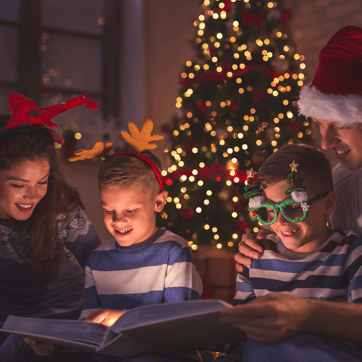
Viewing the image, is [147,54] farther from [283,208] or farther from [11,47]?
[283,208]

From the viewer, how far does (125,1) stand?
413 cm

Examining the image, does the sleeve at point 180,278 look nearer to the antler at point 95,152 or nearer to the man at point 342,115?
the man at point 342,115

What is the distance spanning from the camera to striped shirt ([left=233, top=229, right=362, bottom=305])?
1118 millimetres

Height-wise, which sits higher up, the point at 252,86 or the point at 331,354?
the point at 252,86

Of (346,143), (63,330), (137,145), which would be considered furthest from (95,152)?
(346,143)

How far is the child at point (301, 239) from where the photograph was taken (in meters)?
1.13

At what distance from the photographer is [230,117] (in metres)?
3.07

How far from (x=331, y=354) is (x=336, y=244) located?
40 cm

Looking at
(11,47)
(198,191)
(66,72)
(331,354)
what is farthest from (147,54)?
(331,354)

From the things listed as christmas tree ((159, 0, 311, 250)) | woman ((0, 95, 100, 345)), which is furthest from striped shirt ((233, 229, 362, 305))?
christmas tree ((159, 0, 311, 250))

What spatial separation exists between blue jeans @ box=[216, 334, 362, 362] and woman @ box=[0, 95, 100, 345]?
1053mm

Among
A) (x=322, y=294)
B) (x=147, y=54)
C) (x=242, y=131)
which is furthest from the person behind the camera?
(x=147, y=54)

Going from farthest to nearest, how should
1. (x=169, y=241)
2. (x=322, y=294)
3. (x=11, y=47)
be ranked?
(x=11, y=47) → (x=169, y=241) → (x=322, y=294)

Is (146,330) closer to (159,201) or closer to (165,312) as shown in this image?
(165,312)
